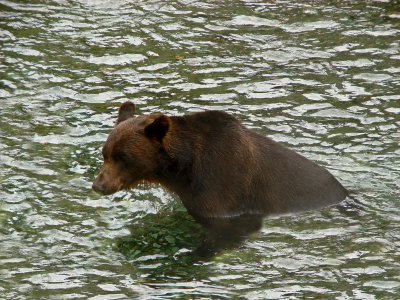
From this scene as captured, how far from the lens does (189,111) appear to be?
14172 millimetres

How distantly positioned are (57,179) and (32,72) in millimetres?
3508

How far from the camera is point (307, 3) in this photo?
712 inches

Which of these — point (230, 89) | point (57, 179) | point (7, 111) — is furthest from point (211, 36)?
point (57, 179)

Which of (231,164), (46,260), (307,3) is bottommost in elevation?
(46,260)

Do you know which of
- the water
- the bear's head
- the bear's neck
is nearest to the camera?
the water

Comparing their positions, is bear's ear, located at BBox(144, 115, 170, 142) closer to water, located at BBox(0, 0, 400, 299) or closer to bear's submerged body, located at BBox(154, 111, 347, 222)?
bear's submerged body, located at BBox(154, 111, 347, 222)

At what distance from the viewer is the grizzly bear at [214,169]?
36.3 ft

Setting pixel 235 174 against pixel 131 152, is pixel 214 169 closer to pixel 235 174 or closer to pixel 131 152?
pixel 235 174

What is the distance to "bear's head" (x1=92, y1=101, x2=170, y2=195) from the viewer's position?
36.0 ft

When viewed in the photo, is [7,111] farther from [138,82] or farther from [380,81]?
[380,81]

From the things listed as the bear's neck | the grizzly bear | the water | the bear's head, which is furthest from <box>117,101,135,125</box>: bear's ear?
the water

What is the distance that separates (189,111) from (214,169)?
307 centimetres

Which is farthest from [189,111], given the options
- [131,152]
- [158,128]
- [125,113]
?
[131,152]

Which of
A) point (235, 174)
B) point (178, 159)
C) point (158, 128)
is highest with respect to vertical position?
point (158, 128)
